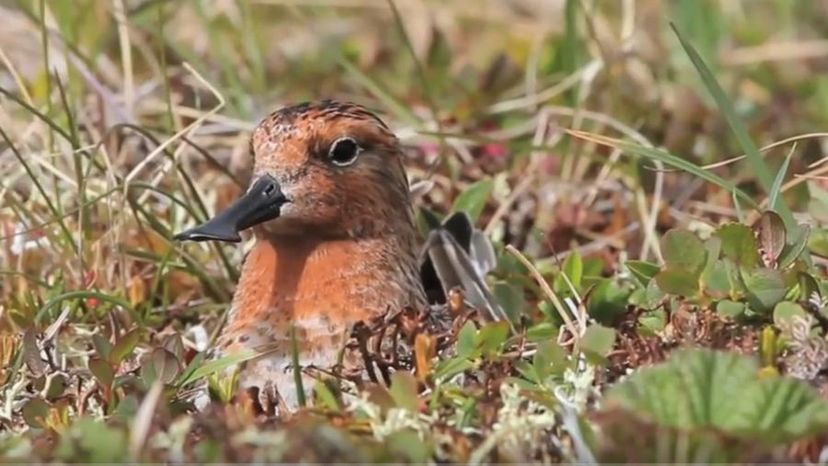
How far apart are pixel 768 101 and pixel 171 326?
281 centimetres

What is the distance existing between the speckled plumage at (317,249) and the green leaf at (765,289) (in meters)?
0.93

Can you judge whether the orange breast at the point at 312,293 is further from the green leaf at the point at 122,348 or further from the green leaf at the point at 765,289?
the green leaf at the point at 765,289

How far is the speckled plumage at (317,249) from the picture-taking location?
4102mm

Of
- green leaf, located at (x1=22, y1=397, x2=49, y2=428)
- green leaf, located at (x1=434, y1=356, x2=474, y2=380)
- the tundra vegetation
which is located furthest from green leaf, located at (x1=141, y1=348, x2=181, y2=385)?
green leaf, located at (x1=434, y1=356, x2=474, y2=380)

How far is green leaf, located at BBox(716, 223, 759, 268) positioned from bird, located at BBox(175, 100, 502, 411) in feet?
2.58

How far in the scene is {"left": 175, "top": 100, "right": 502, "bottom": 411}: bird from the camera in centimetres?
402

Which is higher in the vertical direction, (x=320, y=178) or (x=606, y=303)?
(x=320, y=178)

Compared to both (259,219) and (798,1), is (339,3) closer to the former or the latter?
(798,1)

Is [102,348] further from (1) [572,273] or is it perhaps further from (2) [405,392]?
(1) [572,273]

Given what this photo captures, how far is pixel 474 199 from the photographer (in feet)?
16.1

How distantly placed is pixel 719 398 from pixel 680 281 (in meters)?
0.67

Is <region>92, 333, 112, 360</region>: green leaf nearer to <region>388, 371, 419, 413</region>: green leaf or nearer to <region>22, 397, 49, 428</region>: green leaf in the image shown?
<region>22, 397, 49, 428</region>: green leaf

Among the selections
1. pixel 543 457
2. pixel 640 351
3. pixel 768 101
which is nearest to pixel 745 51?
pixel 768 101

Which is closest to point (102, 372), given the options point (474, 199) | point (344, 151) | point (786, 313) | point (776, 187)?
point (344, 151)
